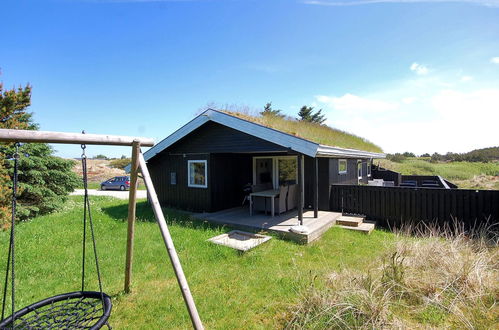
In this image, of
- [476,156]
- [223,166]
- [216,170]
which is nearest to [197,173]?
[216,170]

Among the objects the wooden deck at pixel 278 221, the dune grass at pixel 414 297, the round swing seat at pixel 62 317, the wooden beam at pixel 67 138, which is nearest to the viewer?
the wooden beam at pixel 67 138

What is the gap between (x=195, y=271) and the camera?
4203 mm

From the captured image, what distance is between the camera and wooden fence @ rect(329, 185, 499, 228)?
6.46 meters

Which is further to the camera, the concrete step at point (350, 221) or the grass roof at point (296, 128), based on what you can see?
the grass roof at point (296, 128)

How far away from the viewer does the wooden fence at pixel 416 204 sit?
6465mm

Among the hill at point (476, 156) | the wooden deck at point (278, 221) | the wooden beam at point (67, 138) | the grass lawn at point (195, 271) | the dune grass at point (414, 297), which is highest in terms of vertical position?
the hill at point (476, 156)

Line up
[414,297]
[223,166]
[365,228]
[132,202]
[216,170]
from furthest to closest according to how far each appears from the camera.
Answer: [223,166] → [216,170] → [365,228] → [132,202] → [414,297]

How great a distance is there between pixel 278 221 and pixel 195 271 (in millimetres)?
3304

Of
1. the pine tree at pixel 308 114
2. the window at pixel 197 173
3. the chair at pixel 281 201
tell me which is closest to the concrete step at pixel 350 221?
the chair at pixel 281 201

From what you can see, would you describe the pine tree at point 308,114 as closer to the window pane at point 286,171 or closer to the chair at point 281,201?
the window pane at point 286,171

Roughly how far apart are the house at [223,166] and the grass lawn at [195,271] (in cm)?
196

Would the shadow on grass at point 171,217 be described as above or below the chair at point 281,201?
below

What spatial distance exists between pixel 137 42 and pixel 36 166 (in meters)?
6.80

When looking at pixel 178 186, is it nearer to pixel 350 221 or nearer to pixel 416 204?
pixel 350 221
